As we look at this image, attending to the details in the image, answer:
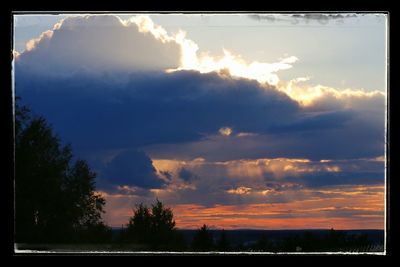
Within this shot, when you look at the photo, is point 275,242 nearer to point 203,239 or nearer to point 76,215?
point 203,239

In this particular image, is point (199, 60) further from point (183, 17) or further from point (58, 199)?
point (58, 199)

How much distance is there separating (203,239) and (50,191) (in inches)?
25.2

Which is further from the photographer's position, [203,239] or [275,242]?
[203,239]

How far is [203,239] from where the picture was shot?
2.38 m

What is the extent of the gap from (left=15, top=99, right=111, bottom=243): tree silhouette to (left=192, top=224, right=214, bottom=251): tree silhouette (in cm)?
35

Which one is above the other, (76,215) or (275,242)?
(76,215)

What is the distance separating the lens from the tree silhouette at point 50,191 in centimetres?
212

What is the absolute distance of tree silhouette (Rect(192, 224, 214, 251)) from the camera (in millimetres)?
2300

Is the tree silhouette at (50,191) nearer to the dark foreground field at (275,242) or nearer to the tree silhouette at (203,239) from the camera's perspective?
the dark foreground field at (275,242)

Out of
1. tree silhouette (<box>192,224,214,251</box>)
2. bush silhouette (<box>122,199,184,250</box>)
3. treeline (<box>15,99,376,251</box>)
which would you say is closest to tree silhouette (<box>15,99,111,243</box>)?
treeline (<box>15,99,376,251</box>)

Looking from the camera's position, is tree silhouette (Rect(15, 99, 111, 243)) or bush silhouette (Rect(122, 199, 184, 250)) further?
bush silhouette (Rect(122, 199, 184, 250))

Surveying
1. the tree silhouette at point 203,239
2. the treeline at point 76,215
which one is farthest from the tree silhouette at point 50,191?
the tree silhouette at point 203,239

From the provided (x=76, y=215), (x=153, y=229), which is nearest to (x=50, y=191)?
(x=76, y=215)

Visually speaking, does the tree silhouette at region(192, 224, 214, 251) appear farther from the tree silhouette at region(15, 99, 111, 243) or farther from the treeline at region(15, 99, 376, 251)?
the tree silhouette at region(15, 99, 111, 243)
